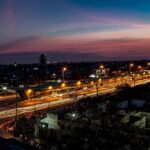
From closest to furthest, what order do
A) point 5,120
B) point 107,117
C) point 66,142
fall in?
point 66,142 → point 107,117 → point 5,120

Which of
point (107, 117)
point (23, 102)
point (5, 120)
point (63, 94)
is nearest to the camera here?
point (107, 117)

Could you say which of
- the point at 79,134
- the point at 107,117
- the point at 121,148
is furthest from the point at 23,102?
the point at 121,148

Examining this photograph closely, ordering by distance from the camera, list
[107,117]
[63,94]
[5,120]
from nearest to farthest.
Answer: [107,117]
[5,120]
[63,94]

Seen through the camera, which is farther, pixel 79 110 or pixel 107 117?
pixel 79 110

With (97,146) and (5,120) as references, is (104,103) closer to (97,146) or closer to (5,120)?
(5,120)

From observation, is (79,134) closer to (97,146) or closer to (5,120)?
(97,146)

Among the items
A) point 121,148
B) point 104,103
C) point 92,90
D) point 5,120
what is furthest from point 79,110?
point 92,90

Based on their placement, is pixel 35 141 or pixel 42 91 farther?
pixel 42 91

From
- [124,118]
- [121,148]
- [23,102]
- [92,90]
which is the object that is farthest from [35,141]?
[92,90]

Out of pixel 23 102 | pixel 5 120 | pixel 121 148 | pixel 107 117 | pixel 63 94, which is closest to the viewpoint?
pixel 121 148
